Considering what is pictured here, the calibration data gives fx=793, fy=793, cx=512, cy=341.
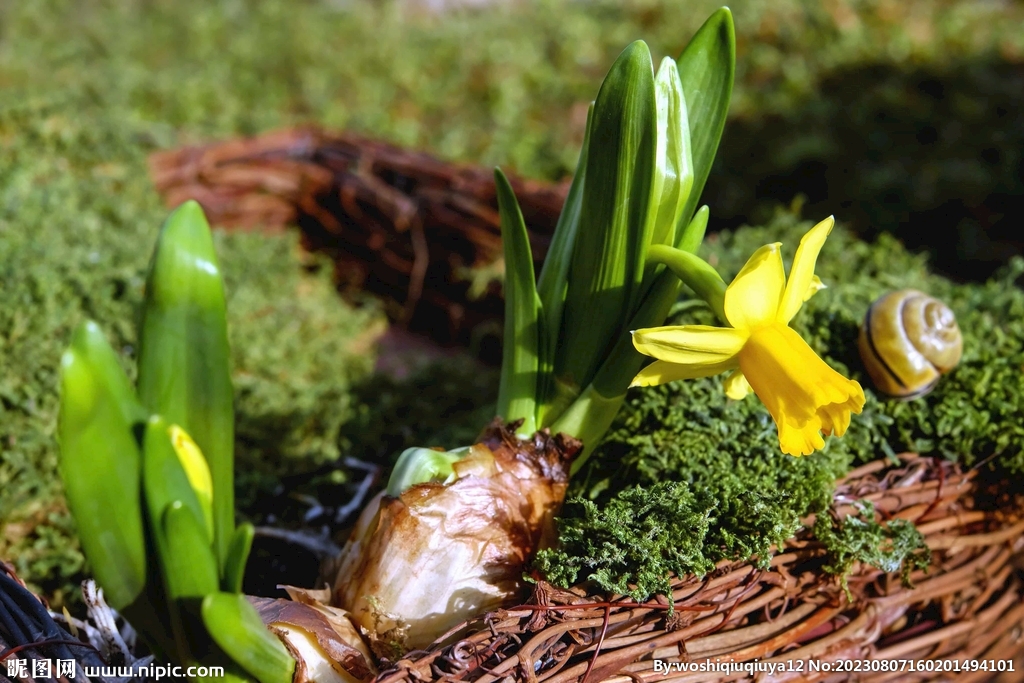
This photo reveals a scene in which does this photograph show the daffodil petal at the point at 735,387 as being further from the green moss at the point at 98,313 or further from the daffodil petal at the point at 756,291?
the green moss at the point at 98,313

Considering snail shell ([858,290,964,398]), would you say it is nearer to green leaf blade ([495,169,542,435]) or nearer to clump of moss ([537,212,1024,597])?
clump of moss ([537,212,1024,597])

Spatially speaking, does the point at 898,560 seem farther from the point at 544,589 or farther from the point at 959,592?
the point at 544,589

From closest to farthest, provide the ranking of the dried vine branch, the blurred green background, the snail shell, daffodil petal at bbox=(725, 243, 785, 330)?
1. daffodil petal at bbox=(725, 243, 785, 330)
2. the snail shell
3. the blurred green background
4. the dried vine branch

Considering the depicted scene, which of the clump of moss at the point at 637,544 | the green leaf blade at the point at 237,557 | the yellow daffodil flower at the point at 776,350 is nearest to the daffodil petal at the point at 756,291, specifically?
the yellow daffodil flower at the point at 776,350

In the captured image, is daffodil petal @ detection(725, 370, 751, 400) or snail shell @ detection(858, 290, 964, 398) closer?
daffodil petal @ detection(725, 370, 751, 400)

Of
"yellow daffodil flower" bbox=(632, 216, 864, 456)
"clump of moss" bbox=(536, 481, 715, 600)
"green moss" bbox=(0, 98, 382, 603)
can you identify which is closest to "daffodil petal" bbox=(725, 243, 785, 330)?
"yellow daffodil flower" bbox=(632, 216, 864, 456)

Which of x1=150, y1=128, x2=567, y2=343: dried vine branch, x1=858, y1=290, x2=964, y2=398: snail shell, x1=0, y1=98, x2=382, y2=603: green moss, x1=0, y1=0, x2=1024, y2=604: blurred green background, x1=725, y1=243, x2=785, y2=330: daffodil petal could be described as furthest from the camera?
x1=150, y1=128, x2=567, y2=343: dried vine branch

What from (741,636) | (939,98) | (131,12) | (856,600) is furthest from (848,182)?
(131,12)
